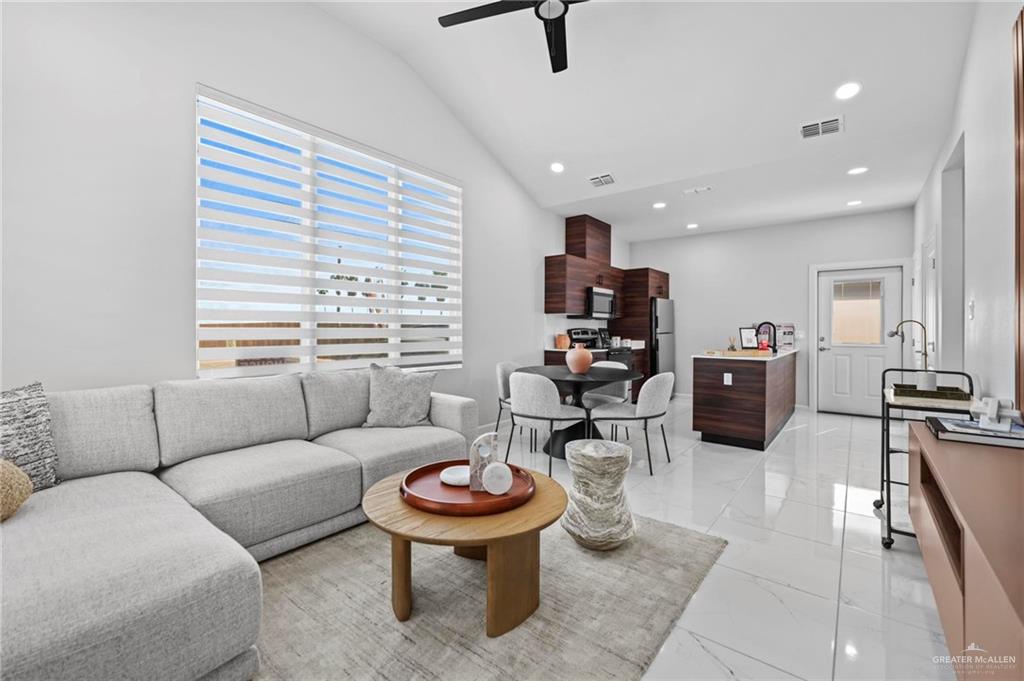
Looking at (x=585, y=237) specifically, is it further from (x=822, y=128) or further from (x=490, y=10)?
(x=490, y=10)

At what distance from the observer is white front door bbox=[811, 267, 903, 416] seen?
5.66 meters

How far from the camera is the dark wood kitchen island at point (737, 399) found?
13.7 ft

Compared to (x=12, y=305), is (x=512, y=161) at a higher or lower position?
higher

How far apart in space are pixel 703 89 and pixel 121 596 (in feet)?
14.9

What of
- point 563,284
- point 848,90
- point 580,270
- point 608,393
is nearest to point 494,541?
point 608,393

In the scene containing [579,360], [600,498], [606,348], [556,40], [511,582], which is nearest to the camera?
[511,582]

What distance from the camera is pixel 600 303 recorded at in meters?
6.26

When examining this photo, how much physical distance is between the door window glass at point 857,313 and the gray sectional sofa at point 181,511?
5509 mm

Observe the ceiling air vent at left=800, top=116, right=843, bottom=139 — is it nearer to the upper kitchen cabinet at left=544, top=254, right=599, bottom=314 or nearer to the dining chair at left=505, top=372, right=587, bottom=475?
the upper kitchen cabinet at left=544, top=254, right=599, bottom=314

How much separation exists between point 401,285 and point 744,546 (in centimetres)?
325

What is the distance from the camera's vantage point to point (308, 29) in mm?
3352

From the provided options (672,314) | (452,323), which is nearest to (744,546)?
(452,323)

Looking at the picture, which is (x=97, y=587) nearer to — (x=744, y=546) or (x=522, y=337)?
(x=744, y=546)

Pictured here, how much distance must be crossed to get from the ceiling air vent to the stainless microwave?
2.91 metres
